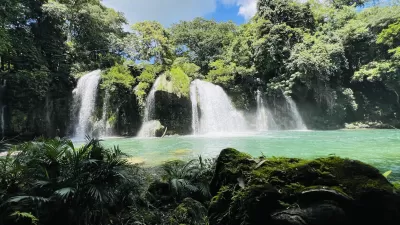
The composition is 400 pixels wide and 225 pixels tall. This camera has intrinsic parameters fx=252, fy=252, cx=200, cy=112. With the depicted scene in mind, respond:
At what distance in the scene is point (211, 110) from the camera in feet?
76.1

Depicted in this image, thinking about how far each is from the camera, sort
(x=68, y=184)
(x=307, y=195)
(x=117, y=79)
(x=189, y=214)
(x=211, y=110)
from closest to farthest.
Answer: (x=307, y=195), (x=68, y=184), (x=189, y=214), (x=117, y=79), (x=211, y=110)

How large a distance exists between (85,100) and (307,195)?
23025mm

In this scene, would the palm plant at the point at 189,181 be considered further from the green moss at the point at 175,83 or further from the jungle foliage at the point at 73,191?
the green moss at the point at 175,83

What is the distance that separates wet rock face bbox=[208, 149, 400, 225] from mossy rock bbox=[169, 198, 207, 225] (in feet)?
0.72

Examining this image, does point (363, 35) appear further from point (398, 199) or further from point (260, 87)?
point (398, 199)

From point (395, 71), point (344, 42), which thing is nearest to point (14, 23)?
point (344, 42)

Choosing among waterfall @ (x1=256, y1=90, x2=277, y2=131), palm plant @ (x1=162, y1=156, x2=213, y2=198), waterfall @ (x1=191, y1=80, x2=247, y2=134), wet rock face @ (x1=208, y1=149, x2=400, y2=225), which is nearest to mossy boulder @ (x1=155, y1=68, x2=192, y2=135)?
waterfall @ (x1=191, y1=80, x2=247, y2=134)

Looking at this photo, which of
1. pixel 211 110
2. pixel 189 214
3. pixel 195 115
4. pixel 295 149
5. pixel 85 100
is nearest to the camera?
pixel 189 214

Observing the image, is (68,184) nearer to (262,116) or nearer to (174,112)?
(174,112)

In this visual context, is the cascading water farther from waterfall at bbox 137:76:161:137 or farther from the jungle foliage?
the jungle foliage

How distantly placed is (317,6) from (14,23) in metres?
32.6

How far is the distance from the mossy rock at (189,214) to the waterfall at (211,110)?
18.9m

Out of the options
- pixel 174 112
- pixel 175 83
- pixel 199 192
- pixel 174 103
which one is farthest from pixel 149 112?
pixel 199 192

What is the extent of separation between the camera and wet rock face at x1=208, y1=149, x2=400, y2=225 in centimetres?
219
